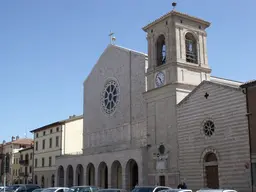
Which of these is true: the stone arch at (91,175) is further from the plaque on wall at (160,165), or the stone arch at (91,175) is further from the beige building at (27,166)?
the beige building at (27,166)

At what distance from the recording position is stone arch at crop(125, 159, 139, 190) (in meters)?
37.3

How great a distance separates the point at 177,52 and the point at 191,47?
277 cm

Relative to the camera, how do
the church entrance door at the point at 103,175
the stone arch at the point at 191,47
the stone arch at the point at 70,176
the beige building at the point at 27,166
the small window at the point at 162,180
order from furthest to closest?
the beige building at the point at 27,166 < the stone arch at the point at 70,176 < the church entrance door at the point at 103,175 < the stone arch at the point at 191,47 < the small window at the point at 162,180

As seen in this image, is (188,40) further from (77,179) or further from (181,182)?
(77,179)

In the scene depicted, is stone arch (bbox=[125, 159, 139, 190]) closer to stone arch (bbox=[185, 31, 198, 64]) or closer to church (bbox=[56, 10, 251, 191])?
church (bbox=[56, 10, 251, 191])

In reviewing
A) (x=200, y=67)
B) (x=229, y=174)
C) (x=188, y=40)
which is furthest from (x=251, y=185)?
(x=188, y=40)

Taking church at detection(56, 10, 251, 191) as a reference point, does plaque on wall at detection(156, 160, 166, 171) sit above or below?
below

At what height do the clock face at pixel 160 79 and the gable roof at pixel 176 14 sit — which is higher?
the gable roof at pixel 176 14

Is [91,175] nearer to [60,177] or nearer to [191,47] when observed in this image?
[60,177]

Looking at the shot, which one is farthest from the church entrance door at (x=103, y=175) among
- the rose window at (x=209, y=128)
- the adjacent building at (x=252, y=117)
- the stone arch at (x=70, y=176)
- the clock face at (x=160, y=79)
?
the adjacent building at (x=252, y=117)

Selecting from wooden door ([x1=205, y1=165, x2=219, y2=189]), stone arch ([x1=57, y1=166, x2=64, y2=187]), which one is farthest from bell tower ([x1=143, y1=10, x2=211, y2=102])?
stone arch ([x1=57, y1=166, x2=64, y2=187])

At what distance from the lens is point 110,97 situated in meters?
45.0

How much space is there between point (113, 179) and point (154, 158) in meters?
7.85

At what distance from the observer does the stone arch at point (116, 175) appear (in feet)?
131
